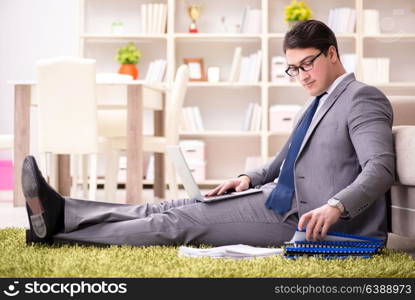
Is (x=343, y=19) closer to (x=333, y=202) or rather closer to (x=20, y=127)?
(x=20, y=127)

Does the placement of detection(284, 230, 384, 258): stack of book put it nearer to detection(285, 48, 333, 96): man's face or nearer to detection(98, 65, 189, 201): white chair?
detection(285, 48, 333, 96): man's face

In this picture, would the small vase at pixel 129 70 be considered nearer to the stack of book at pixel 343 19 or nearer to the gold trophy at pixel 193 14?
the gold trophy at pixel 193 14

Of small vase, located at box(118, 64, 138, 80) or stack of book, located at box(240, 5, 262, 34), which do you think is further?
stack of book, located at box(240, 5, 262, 34)

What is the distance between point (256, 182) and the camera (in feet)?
8.03

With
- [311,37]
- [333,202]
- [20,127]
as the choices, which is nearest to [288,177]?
[333,202]

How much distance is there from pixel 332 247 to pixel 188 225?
0.45m

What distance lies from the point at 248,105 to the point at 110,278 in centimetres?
489

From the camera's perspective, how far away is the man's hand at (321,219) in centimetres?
186

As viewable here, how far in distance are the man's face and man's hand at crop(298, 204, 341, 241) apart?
1.54ft

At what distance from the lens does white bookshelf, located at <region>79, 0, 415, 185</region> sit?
6375mm

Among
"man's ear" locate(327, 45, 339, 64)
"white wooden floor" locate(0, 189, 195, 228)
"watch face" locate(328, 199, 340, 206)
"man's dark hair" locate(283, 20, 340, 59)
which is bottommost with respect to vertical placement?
"white wooden floor" locate(0, 189, 195, 228)

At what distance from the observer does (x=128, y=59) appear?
238 inches

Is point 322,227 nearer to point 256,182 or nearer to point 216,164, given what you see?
point 256,182

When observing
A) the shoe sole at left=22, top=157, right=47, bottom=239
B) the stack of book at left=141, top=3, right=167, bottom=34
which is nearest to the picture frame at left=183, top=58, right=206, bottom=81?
the stack of book at left=141, top=3, right=167, bottom=34
